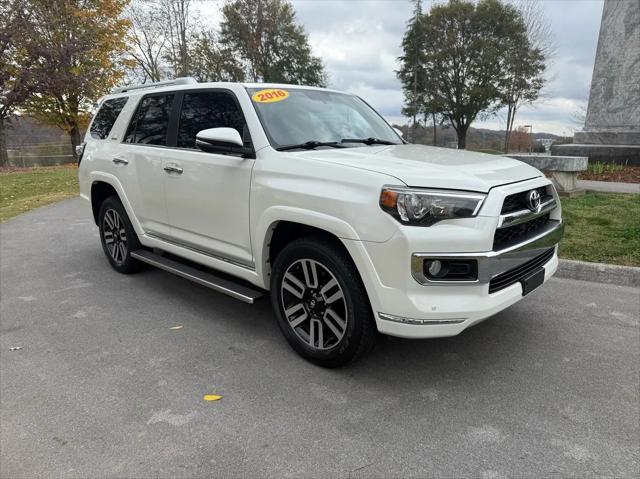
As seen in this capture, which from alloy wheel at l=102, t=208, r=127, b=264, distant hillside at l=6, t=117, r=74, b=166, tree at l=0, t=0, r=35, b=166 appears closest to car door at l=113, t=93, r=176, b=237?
alloy wheel at l=102, t=208, r=127, b=264

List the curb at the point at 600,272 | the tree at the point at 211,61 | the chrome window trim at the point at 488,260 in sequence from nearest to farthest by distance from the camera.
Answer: the chrome window trim at the point at 488,260 → the curb at the point at 600,272 → the tree at the point at 211,61

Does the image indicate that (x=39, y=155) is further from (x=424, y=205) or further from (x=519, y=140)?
(x=424, y=205)

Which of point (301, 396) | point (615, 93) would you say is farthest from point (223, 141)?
point (615, 93)

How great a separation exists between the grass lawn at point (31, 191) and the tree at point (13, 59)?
619 cm

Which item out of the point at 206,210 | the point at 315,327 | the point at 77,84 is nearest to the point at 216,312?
the point at 206,210

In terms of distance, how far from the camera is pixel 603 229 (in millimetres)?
6020

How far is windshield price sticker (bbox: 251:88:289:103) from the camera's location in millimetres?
3607

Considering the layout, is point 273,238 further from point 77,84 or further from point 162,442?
point 77,84

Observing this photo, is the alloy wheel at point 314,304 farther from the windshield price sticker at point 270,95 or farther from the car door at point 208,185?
the windshield price sticker at point 270,95

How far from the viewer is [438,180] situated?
2.64 m

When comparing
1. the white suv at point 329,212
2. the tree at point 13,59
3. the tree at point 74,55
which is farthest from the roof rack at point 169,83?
the tree at point 13,59

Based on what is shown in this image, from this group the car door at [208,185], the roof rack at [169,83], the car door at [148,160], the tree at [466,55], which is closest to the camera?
the car door at [208,185]

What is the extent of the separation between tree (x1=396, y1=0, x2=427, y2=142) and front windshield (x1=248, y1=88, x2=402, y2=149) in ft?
107

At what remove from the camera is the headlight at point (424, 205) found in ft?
8.39
